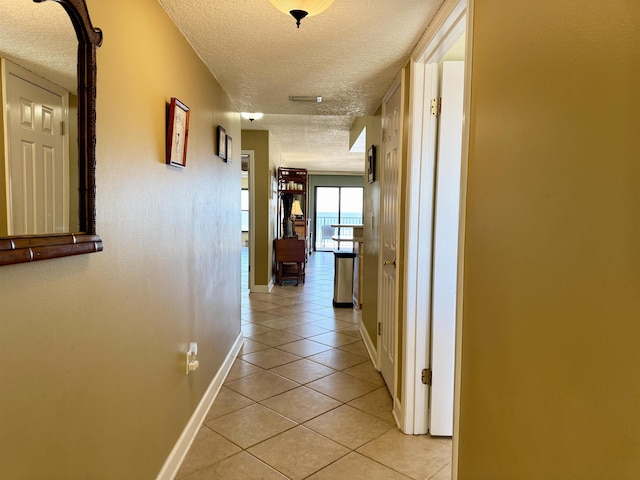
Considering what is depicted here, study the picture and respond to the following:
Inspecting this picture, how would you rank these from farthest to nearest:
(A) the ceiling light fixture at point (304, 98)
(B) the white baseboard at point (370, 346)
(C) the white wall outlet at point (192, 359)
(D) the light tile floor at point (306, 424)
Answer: (B) the white baseboard at point (370, 346) → (A) the ceiling light fixture at point (304, 98) → (C) the white wall outlet at point (192, 359) → (D) the light tile floor at point (306, 424)

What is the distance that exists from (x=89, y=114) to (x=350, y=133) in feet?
15.4

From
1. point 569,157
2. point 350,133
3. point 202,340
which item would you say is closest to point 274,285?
point 350,133

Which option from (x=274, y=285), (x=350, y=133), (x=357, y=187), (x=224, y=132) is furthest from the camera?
(x=357, y=187)

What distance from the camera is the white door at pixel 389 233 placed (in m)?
2.46

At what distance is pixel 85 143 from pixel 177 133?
0.77m

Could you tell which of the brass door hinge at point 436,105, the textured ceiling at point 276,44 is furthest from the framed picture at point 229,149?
the brass door hinge at point 436,105

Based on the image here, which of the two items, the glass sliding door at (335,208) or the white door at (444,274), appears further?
the glass sliding door at (335,208)

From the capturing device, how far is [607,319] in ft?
2.19

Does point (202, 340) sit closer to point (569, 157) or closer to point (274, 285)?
point (569, 157)

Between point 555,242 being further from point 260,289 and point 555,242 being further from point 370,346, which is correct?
point 260,289

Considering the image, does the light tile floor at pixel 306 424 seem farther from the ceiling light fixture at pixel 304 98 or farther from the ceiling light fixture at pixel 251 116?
the ceiling light fixture at pixel 251 116

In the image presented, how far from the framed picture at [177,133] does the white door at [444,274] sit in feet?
4.11

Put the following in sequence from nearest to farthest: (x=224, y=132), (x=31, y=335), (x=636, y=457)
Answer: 1. (x=636, y=457)
2. (x=31, y=335)
3. (x=224, y=132)

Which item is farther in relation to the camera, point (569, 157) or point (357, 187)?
point (357, 187)
